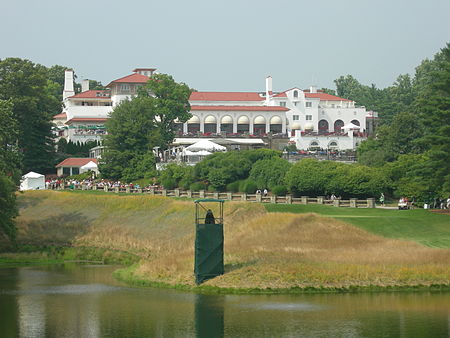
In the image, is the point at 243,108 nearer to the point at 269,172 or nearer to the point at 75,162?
the point at 75,162

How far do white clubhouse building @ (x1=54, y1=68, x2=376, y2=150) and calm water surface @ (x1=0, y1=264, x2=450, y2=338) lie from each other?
2998 inches

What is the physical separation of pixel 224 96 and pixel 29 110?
40.0 meters

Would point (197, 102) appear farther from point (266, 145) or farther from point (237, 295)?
point (237, 295)

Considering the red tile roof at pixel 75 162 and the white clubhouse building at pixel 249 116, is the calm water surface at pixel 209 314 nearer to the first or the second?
the red tile roof at pixel 75 162

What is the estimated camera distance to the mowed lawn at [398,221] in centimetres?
5900

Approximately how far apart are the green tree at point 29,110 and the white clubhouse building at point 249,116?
1548cm

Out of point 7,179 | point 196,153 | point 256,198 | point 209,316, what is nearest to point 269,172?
point 256,198

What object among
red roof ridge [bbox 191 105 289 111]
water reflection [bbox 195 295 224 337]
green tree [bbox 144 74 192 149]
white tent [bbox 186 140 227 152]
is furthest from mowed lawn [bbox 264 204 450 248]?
red roof ridge [bbox 191 105 289 111]

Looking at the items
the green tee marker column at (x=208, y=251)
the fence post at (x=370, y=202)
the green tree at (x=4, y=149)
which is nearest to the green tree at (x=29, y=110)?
the green tree at (x=4, y=149)

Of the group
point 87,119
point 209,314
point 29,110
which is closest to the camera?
Answer: point 209,314

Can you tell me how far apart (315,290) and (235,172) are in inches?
1512

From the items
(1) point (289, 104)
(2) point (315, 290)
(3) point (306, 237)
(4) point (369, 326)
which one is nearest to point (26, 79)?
(1) point (289, 104)

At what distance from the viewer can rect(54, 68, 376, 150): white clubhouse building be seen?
12781 cm

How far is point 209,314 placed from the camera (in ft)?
140
